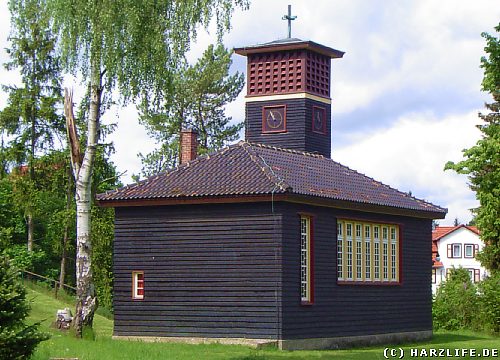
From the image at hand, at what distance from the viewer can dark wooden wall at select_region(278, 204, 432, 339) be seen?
29.0 meters

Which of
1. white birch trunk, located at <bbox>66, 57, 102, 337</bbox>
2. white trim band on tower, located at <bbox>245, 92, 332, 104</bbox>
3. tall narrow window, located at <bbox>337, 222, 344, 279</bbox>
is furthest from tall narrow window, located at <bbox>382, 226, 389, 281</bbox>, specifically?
white birch trunk, located at <bbox>66, 57, 102, 337</bbox>

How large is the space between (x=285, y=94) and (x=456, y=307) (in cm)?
1247

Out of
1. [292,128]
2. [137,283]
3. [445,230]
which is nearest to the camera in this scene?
[137,283]

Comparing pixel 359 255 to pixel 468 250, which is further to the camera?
pixel 468 250

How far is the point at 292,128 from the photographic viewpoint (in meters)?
36.2

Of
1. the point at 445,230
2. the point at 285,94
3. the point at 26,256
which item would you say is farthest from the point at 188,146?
the point at 445,230

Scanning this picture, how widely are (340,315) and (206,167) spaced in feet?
19.3

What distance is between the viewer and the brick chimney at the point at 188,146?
114ft

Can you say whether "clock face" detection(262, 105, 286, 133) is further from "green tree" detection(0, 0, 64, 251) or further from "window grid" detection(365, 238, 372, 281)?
"green tree" detection(0, 0, 64, 251)

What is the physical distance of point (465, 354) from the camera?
1147 inches

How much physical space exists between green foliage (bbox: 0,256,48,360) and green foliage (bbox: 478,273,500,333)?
24.9 meters

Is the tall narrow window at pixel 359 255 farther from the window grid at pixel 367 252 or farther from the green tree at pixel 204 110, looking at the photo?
the green tree at pixel 204 110

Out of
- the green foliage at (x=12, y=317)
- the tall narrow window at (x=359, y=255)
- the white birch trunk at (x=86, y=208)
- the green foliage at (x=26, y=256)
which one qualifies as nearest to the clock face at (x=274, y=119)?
the tall narrow window at (x=359, y=255)

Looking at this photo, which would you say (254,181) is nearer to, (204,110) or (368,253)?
(368,253)
